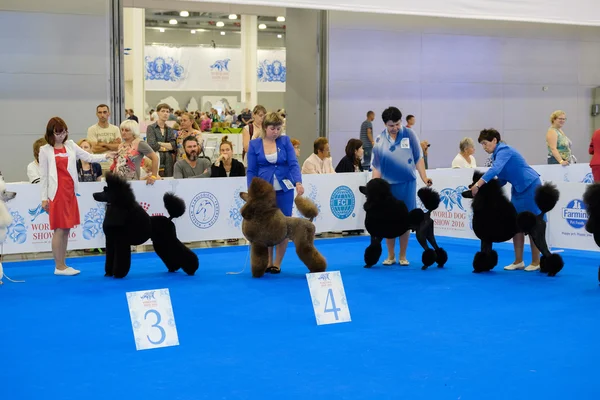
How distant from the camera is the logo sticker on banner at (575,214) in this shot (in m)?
7.73

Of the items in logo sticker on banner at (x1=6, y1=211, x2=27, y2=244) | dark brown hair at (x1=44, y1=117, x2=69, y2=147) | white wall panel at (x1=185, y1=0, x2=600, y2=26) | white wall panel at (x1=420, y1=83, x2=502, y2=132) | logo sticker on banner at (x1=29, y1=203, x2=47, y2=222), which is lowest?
logo sticker on banner at (x1=6, y1=211, x2=27, y2=244)

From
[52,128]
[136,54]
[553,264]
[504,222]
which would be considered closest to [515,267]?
[553,264]

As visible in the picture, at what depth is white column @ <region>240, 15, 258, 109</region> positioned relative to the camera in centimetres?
2322

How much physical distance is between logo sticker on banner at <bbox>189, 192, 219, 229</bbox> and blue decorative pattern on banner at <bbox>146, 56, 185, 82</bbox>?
1439cm

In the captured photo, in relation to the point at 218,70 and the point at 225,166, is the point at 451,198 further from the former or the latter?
the point at 218,70

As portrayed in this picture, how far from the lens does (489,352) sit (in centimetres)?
425

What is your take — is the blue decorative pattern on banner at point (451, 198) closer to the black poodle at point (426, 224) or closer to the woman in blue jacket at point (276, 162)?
the black poodle at point (426, 224)

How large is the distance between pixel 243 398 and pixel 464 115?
12.3 metres

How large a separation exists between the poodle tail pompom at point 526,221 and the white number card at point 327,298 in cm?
233

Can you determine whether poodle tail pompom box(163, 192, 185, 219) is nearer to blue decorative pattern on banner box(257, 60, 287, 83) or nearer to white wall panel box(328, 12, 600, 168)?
white wall panel box(328, 12, 600, 168)

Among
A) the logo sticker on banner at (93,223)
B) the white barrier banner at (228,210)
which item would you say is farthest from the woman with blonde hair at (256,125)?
the logo sticker on banner at (93,223)

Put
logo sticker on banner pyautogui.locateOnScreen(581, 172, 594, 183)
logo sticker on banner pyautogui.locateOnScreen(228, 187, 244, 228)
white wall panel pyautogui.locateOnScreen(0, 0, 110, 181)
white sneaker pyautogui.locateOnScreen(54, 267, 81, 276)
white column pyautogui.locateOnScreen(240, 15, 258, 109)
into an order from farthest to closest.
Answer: white column pyautogui.locateOnScreen(240, 15, 258, 109), white wall panel pyautogui.locateOnScreen(0, 0, 110, 181), logo sticker on banner pyautogui.locateOnScreen(581, 172, 594, 183), logo sticker on banner pyautogui.locateOnScreen(228, 187, 244, 228), white sneaker pyautogui.locateOnScreen(54, 267, 81, 276)

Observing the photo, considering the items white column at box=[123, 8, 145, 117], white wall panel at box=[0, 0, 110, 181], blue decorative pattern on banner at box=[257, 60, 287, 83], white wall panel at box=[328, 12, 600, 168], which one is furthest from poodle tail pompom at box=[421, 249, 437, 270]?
blue decorative pattern on banner at box=[257, 60, 287, 83]

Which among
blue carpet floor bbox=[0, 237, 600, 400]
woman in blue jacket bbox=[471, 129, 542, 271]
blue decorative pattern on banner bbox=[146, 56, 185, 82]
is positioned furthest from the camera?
blue decorative pattern on banner bbox=[146, 56, 185, 82]
